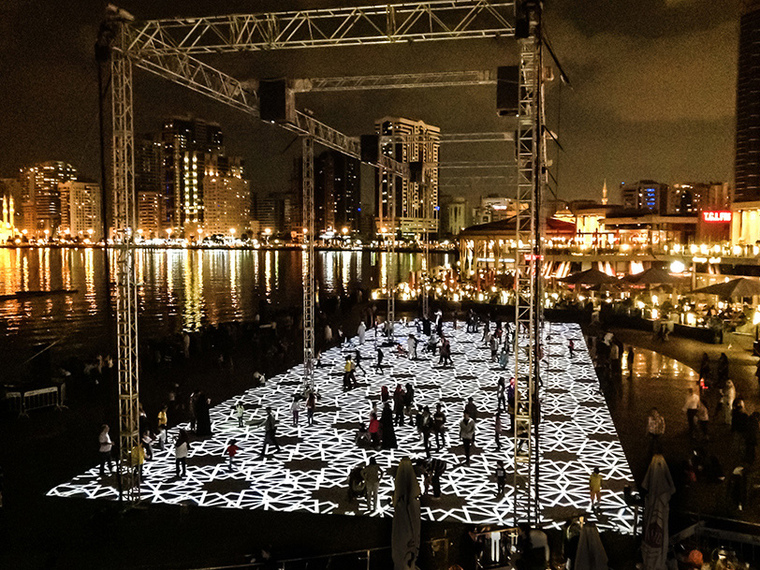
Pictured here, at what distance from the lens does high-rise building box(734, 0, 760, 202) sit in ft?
160

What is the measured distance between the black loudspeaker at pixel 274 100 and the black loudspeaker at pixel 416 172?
1616cm

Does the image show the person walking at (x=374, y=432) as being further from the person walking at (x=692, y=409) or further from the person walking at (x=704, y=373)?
the person walking at (x=704, y=373)

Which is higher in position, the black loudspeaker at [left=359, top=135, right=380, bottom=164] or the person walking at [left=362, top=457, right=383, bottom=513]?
the black loudspeaker at [left=359, top=135, right=380, bottom=164]

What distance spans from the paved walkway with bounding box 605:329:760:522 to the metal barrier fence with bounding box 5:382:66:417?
53.5 feet

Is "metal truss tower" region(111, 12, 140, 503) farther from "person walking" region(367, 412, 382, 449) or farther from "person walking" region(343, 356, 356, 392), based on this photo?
"person walking" region(343, 356, 356, 392)

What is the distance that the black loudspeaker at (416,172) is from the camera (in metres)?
30.4

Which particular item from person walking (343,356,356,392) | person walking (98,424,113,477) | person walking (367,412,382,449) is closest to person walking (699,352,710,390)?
person walking (367,412,382,449)

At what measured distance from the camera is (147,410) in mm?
18625

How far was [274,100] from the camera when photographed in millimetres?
14609

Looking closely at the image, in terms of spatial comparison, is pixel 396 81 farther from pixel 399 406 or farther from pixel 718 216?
pixel 718 216

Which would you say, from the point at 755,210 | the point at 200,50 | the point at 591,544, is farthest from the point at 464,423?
the point at 755,210

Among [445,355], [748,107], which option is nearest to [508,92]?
[445,355]

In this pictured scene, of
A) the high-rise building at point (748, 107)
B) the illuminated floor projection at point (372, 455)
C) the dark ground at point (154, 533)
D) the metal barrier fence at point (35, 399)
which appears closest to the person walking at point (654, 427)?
the dark ground at point (154, 533)

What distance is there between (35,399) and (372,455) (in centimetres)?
1093
